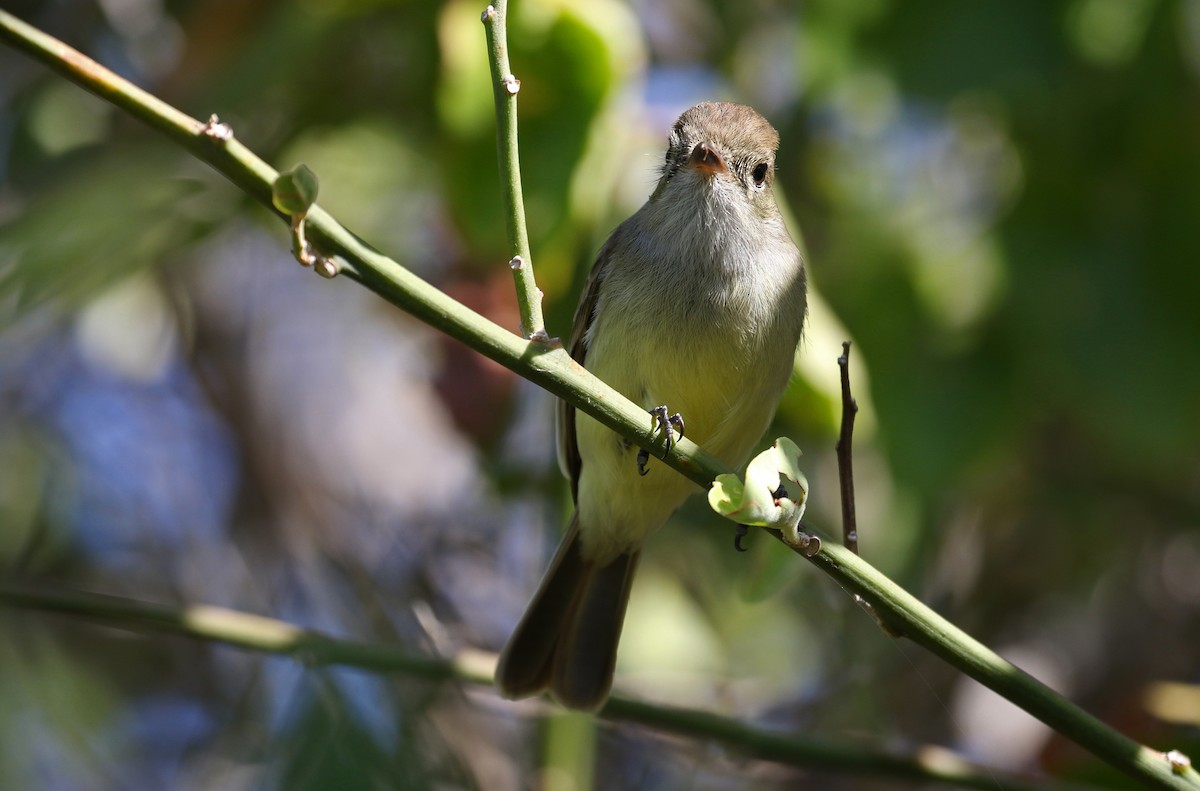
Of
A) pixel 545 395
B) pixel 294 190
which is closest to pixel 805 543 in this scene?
pixel 294 190

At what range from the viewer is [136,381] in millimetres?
4750

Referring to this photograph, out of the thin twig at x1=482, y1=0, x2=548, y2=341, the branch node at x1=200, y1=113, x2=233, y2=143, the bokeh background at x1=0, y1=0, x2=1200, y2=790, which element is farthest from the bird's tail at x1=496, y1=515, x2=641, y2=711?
the branch node at x1=200, y1=113, x2=233, y2=143

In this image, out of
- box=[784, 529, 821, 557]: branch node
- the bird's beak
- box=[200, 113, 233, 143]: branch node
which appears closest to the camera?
box=[200, 113, 233, 143]: branch node

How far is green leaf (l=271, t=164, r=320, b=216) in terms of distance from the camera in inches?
64.1

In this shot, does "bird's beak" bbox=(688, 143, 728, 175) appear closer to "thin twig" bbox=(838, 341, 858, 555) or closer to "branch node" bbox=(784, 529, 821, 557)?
"thin twig" bbox=(838, 341, 858, 555)

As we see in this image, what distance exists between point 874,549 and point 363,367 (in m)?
2.36

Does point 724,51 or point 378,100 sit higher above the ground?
point 724,51

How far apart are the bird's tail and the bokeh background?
0.21 meters

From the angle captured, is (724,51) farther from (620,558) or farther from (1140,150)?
(620,558)

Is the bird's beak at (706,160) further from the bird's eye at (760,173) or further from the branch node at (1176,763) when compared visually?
the branch node at (1176,763)

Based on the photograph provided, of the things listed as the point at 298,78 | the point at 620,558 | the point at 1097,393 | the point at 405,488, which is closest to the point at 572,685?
the point at 620,558

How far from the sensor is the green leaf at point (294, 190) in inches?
64.1

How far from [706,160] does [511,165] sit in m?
1.38

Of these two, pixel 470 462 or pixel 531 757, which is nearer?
pixel 531 757
